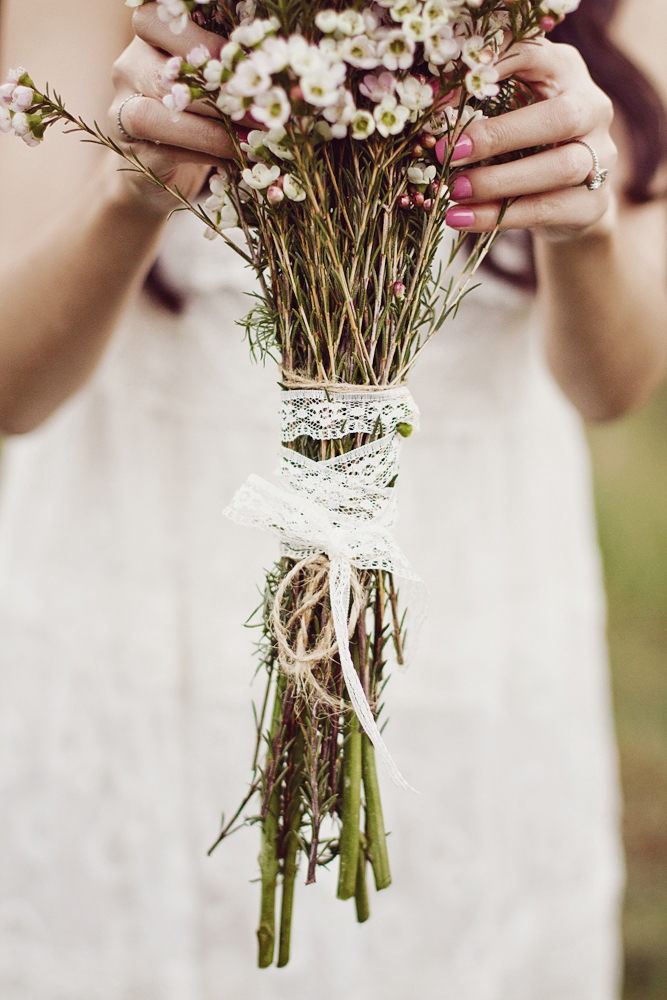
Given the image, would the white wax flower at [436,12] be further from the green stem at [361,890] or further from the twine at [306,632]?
the green stem at [361,890]

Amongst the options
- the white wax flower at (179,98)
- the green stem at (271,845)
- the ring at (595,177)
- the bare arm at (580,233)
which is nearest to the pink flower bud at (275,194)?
the white wax flower at (179,98)

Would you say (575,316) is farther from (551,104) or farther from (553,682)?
(553,682)

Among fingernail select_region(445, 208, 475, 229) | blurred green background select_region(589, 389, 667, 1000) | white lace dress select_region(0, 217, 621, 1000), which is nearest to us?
fingernail select_region(445, 208, 475, 229)

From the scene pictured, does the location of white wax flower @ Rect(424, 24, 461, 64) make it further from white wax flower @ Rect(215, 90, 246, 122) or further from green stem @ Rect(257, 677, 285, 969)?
green stem @ Rect(257, 677, 285, 969)

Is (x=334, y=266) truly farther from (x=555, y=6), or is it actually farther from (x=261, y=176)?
(x=555, y=6)

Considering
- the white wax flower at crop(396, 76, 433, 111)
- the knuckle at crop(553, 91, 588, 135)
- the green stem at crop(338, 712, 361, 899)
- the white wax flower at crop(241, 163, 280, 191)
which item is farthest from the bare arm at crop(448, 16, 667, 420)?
the green stem at crop(338, 712, 361, 899)

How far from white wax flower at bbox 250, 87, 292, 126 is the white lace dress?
0.81m

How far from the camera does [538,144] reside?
0.85 metres

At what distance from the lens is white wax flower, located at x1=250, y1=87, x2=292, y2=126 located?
2.23ft

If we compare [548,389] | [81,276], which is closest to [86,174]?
Result: [81,276]

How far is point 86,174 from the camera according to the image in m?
1.25

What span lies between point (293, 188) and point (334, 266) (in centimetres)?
8

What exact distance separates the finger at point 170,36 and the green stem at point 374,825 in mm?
743

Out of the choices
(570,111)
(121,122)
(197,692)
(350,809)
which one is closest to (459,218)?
(570,111)
